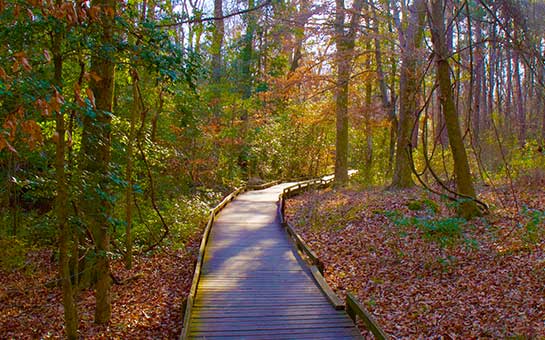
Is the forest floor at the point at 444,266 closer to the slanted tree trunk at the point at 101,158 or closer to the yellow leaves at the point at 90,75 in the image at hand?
the yellow leaves at the point at 90,75

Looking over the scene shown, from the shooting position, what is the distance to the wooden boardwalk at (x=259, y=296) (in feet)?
19.7

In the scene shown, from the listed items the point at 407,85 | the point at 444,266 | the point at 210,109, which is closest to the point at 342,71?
the point at 407,85

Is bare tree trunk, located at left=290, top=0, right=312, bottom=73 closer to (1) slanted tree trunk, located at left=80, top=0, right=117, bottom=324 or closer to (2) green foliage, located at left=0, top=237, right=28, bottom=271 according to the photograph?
(1) slanted tree trunk, located at left=80, top=0, right=117, bottom=324

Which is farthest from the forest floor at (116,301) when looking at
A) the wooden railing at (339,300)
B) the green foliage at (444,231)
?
the green foliage at (444,231)

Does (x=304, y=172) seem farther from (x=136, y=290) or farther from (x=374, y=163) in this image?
(x=136, y=290)

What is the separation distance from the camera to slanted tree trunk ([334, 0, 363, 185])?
1555 centimetres

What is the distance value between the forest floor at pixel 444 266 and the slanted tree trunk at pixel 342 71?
6.23m

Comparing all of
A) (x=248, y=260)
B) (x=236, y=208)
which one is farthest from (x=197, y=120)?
(x=248, y=260)

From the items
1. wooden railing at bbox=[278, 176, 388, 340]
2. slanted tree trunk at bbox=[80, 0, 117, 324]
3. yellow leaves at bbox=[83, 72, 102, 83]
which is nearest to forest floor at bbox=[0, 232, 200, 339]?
slanted tree trunk at bbox=[80, 0, 117, 324]

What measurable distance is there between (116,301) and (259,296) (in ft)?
10.9

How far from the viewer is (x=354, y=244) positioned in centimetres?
1048

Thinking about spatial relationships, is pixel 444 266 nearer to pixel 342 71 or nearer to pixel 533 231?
pixel 533 231

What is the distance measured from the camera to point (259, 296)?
7.45m

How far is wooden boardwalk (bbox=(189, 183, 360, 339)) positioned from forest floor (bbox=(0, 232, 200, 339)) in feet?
2.57
